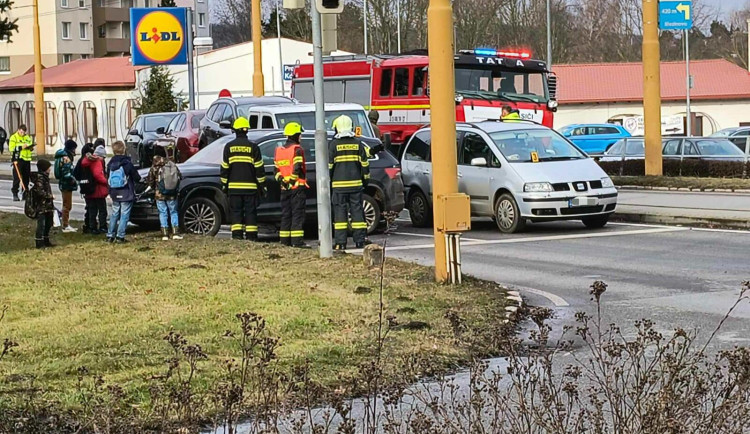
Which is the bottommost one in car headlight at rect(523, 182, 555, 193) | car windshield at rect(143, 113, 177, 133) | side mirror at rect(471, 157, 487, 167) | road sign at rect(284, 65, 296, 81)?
car headlight at rect(523, 182, 555, 193)

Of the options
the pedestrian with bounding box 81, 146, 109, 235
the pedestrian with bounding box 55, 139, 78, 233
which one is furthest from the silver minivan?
the pedestrian with bounding box 55, 139, 78, 233

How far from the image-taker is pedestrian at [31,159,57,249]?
15750mm

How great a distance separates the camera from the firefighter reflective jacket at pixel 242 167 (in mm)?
16625

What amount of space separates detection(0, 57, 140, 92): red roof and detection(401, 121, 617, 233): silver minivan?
39.6m

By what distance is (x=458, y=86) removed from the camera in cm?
2655

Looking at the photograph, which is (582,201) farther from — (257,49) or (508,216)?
(257,49)

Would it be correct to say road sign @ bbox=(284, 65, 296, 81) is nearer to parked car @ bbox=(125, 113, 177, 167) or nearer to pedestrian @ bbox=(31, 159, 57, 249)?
parked car @ bbox=(125, 113, 177, 167)

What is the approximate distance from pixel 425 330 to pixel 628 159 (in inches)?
930

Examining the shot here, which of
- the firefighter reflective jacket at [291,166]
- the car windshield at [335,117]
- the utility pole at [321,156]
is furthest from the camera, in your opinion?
the car windshield at [335,117]

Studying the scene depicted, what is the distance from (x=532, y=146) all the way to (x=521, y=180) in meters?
1.15

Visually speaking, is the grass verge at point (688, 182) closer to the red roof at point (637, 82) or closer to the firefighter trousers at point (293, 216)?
the firefighter trousers at point (293, 216)

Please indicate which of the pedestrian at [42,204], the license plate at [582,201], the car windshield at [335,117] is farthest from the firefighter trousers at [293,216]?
the car windshield at [335,117]

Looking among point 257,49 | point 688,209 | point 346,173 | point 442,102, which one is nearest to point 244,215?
point 346,173

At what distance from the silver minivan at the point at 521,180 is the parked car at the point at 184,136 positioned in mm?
8331
